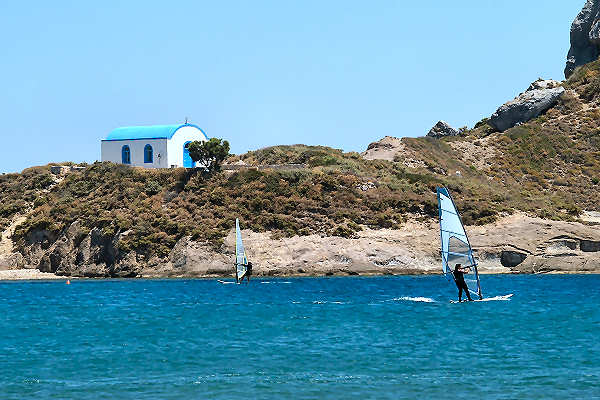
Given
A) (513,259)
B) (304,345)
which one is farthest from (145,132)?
(304,345)

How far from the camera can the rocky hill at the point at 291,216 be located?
7494cm

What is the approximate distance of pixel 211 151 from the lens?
90812 mm

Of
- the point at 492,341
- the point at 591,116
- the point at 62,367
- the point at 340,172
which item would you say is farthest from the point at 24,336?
the point at 591,116

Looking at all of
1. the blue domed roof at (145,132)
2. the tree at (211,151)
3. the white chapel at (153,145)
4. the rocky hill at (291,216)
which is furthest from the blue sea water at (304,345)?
the blue domed roof at (145,132)

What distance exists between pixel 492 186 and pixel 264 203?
28477 mm

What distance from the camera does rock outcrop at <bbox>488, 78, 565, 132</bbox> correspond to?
125375 mm

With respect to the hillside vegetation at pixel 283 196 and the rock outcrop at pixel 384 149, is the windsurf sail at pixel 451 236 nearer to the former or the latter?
the hillside vegetation at pixel 283 196

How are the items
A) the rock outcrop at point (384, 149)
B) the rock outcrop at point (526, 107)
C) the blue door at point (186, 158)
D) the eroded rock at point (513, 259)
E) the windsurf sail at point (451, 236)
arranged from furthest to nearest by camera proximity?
the rock outcrop at point (526, 107), the rock outcrop at point (384, 149), the blue door at point (186, 158), the eroded rock at point (513, 259), the windsurf sail at point (451, 236)

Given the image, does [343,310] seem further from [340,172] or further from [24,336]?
[340,172]

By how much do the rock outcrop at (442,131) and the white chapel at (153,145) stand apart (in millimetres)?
44345

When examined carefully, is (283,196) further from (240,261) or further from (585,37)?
(585,37)

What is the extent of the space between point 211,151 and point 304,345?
59605 mm

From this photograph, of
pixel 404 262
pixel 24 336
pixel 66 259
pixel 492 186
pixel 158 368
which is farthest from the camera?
pixel 492 186

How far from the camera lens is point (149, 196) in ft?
291
